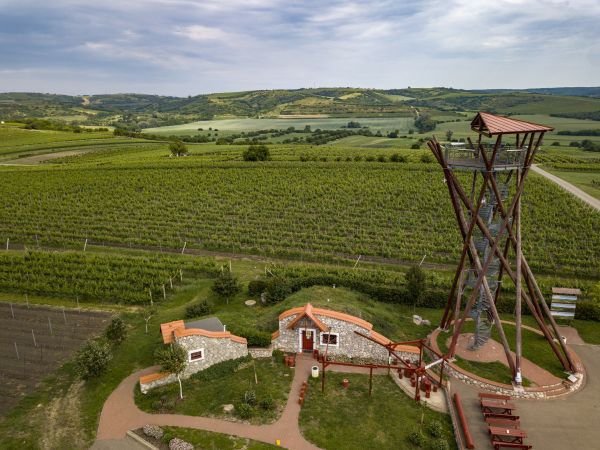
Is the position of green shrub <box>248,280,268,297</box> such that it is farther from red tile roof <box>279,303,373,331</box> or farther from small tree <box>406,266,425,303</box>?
small tree <box>406,266,425,303</box>

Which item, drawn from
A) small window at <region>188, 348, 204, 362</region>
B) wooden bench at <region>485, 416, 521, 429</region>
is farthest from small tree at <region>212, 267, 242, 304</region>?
wooden bench at <region>485, 416, 521, 429</region>

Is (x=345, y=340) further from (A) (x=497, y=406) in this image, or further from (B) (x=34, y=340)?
(B) (x=34, y=340)

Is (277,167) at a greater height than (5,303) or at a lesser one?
greater

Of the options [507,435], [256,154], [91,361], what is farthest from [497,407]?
[256,154]

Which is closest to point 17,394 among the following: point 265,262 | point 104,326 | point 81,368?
point 81,368

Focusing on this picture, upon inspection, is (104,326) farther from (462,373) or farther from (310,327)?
(462,373)

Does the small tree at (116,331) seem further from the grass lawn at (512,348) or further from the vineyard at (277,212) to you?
the grass lawn at (512,348)
